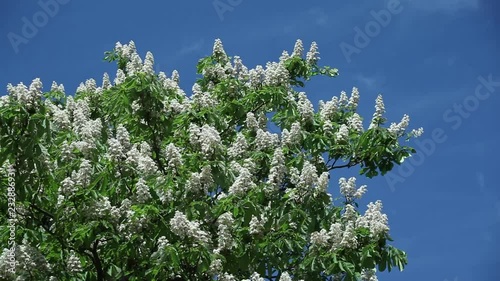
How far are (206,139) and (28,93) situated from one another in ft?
8.57

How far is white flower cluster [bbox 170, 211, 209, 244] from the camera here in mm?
Answer: 10828

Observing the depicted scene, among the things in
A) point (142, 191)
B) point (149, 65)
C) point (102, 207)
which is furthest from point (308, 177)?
point (149, 65)

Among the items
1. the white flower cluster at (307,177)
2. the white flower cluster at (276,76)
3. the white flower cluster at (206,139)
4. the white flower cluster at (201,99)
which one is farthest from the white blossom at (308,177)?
the white flower cluster at (276,76)

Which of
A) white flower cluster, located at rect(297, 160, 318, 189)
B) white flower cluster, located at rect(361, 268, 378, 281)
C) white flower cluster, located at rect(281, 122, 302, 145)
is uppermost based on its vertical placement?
white flower cluster, located at rect(281, 122, 302, 145)

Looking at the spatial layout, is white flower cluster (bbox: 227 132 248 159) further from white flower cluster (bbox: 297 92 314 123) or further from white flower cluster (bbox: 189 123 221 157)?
white flower cluster (bbox: 297 92 314 123)

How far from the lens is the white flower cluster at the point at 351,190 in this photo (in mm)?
13359

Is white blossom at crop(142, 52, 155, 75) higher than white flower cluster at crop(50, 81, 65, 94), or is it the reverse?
white flower cluster at crop(50, 81, 65, 94)

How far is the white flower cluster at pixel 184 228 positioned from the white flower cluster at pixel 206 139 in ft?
5.58

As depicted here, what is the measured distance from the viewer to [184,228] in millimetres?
10891

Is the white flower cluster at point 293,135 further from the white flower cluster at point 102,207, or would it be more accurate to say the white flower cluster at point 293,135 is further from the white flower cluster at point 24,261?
the white flower cluster at point 24,261

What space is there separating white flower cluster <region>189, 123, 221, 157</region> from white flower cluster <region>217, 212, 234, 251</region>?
4.18 ft

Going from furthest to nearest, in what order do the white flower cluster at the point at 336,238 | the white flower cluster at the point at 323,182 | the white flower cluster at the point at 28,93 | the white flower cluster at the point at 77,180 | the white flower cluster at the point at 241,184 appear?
the white flower cluster at the point at 336,238, the white flower cluster at the point at 323,182, the white flower cluster at the point at 241,184, the white flower cluster at the point at 77,180, the white flower cluster at the point at 28,93

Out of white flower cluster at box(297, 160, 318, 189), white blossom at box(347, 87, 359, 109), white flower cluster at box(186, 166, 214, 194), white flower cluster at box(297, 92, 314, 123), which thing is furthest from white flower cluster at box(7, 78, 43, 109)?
white blossom at box(347, 87, 359, 109)

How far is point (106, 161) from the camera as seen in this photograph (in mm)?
12523
